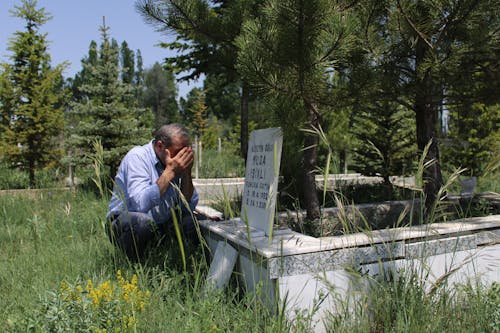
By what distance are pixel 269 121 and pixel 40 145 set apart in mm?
5761

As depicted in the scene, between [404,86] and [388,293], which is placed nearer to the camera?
[388,293]

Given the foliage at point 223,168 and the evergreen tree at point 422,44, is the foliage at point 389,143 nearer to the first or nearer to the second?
the evergreen tree at point 422,44

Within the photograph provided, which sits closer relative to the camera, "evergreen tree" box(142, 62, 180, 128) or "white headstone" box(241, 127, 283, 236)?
"white headstone" box(241, 127, 283, 236)

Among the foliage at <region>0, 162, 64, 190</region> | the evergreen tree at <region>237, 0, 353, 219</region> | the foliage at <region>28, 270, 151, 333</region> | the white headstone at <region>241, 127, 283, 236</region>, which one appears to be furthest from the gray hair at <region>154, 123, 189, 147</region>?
the foliage at <region>0, 162, 64, 190</region>

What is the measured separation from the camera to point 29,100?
7.32 meters

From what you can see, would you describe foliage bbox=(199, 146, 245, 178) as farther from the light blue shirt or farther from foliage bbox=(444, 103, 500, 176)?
the light blue shirt

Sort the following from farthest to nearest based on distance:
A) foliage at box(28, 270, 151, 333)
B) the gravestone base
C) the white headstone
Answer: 1. the white headstone
2. the gravestone base
3. foliage at box(28, 270, 151, 333)

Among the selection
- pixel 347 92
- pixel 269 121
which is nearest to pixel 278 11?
pixel 269 121

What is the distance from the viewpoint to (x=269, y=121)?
9.04ft

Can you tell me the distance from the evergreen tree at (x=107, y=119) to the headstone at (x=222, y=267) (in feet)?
15.3

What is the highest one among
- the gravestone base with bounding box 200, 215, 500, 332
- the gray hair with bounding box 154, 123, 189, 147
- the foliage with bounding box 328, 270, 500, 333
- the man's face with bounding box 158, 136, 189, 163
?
the gray hair with bounding box 154, 123, 189, 147

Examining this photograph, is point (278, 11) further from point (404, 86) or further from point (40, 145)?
point (40, 145)

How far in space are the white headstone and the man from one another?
0.37 meters

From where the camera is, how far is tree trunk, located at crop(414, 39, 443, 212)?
3.23 m
